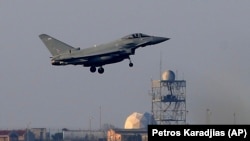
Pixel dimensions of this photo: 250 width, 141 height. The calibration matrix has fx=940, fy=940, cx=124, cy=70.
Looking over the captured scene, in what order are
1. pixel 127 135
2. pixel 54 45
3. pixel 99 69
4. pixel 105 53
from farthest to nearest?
pixel 127 135 < pixel 54 45 < pixel 99 69 < pixel 105 53

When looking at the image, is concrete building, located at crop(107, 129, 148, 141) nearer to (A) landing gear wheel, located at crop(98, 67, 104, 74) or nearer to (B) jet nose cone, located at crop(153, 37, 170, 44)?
(B) jet nose cone, located at crop(153, 37, 170, 44)

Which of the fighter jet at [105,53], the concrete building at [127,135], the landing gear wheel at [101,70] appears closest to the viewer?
the fighter jet at [105,53]

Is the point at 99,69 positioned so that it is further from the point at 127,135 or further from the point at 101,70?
the point at 127,135

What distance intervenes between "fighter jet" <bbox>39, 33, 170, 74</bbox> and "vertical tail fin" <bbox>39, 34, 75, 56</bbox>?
5870 mm

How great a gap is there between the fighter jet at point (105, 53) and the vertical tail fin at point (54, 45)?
5870mm

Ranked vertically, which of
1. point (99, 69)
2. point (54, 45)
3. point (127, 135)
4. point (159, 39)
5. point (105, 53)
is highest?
point (54, 45)

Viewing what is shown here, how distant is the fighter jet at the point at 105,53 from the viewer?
108 m

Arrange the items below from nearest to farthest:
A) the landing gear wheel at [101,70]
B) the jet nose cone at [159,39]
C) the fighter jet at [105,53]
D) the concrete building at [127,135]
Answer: the fighter jet at [105,53]
the landing gear wheel at [101,70]
the jet nose cone at [159,39]
the concrete building at [127,135]

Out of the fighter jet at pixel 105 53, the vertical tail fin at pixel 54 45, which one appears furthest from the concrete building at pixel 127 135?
the fighter jet at pixel 105 53

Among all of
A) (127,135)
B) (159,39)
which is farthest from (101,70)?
(127,135)

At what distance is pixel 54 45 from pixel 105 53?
1752 centimetres

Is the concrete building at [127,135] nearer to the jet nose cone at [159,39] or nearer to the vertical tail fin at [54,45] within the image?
the vertical tail fin at [54,45]

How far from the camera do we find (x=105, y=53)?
109875mm

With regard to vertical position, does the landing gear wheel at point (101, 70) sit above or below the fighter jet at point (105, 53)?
below
